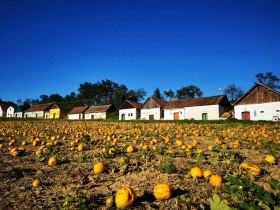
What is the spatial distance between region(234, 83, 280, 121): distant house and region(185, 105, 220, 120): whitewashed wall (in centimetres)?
543

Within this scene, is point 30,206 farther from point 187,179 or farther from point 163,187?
point 187,179

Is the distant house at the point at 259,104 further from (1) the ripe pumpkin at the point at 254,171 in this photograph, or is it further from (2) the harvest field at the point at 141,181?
(1) the ripe pumpkin at the point at 254,171

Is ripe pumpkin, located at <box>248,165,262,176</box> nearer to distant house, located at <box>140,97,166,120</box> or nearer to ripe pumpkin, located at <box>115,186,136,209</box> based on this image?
ripe pumpkin, located at <box>115,186,136,209</box>

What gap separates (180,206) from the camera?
3168 millimetres

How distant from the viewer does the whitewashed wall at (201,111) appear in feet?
144

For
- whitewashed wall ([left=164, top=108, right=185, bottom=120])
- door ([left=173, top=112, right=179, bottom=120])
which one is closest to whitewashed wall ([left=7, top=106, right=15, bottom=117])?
whitewashed wall ([left=164, top=108, right=185, bottom=120])

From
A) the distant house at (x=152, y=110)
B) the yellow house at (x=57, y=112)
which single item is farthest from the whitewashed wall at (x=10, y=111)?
the distant house at (x=152, y=110)

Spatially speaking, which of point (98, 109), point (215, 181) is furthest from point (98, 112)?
point (215, 181)

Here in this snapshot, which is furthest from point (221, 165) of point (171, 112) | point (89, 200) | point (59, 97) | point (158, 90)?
point (59, 97)

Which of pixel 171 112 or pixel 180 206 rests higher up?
pixel 171 112

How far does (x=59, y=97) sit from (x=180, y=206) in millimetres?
144061

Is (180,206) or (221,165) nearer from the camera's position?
(180,206)

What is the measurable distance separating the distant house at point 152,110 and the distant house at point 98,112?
1571 cm

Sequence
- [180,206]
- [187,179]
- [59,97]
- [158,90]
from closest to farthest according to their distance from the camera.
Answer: [180,206] < [187,179] < [158,90] < [59,97]
